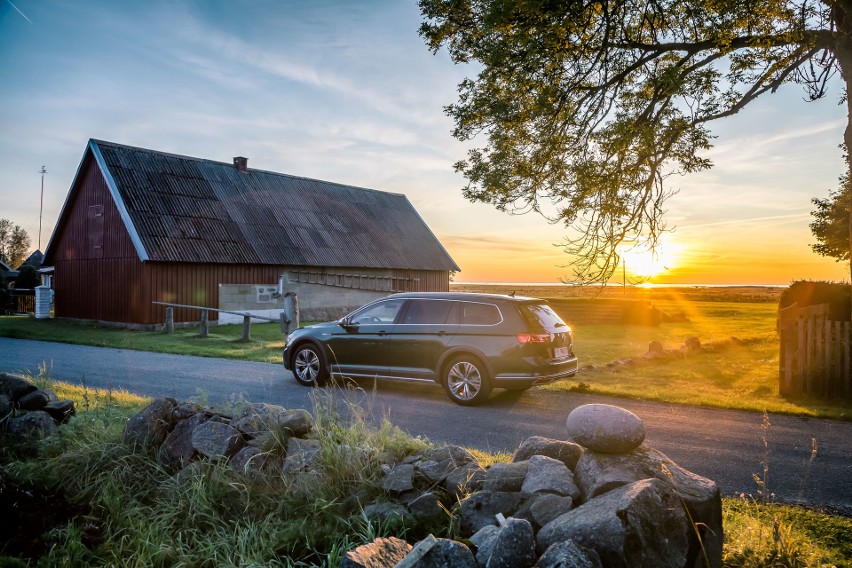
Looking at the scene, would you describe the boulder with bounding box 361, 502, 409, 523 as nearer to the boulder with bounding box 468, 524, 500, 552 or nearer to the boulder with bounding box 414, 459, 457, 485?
the boulder with bounding box 414, 459, 457, 485

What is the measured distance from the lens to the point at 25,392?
21.9 ft

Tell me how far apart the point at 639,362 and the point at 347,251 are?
785 inches

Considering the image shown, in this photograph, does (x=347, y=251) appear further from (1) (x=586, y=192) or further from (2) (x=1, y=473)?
(2) (x=1, y=473)

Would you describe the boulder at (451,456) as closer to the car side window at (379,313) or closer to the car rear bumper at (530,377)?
the car rear bumper at (530,377)

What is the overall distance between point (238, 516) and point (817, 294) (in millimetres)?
18407

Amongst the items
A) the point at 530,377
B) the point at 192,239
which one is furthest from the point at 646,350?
the point at 192,239

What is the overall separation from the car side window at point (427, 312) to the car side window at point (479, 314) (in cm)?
30

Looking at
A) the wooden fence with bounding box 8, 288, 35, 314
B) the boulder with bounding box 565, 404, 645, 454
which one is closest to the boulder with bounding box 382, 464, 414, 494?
the boulder with bounding box 565, 404, 645, 454

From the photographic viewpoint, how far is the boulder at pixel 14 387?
21.7ft

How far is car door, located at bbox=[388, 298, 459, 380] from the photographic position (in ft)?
31.0

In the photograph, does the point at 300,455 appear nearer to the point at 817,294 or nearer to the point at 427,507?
the point at 427,507

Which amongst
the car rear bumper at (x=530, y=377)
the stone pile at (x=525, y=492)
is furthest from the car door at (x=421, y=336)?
the stone pile at (x=525, y=492)

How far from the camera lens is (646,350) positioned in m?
18.6

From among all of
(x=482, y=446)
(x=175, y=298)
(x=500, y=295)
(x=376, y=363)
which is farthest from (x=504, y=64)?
(x=175, y=298)
